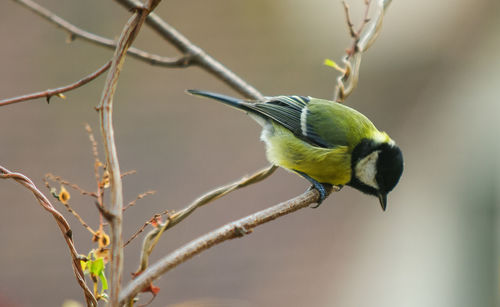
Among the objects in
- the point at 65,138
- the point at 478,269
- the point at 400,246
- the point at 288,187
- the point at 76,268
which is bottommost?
the point at 478,269

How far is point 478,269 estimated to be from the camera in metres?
4.43

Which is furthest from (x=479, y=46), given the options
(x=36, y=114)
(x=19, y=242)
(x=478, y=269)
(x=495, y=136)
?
(x=19, y=242)

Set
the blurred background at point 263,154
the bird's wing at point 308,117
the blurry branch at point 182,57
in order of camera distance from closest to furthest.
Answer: the blurry branch at point 182,57
the bird's wing at point 308,117
the blurred background at point 263,154

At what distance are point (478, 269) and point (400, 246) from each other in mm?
659

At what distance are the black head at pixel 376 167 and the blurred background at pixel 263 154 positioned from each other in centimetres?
168

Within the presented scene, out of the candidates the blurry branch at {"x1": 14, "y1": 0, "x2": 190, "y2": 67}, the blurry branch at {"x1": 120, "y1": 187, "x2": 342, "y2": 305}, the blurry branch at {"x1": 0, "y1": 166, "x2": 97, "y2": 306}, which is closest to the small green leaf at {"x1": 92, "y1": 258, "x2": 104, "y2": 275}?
the blurry branch at {"x1": 0, "y1": 166, "x2": 97, "y2": 306}

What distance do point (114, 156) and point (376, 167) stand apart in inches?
53.4

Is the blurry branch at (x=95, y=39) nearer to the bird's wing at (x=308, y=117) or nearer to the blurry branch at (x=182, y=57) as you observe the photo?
the blurry branch at (x=182, y=57)

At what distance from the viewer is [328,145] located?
2160mm

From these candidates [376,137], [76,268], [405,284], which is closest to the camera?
[76,268]

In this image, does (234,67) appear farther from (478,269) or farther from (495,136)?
(478,269)

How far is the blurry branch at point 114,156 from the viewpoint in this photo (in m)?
0.73

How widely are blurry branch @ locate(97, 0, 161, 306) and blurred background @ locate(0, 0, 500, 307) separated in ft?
8.97

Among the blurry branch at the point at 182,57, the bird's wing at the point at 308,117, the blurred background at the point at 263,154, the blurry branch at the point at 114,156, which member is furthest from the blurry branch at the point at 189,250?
the blurred background at the point at 263,154
